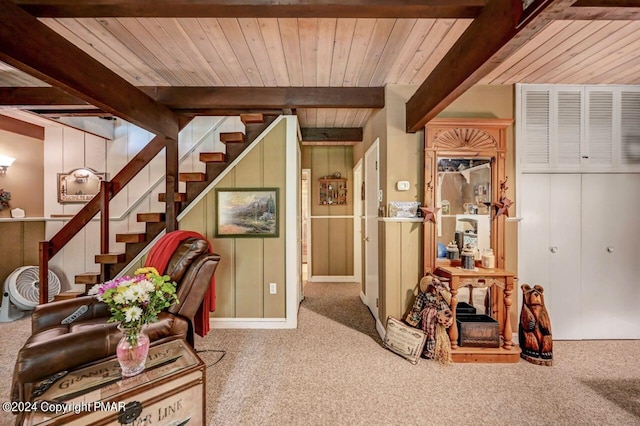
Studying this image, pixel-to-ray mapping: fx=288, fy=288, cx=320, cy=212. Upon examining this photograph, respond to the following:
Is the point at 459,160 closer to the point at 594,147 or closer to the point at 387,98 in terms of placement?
the point at 387,98

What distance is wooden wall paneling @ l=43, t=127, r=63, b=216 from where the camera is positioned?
4285mm

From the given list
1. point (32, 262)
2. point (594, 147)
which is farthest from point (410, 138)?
point (32, 262)

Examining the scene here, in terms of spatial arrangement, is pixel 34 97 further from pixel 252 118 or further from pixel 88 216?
pixel 252 118

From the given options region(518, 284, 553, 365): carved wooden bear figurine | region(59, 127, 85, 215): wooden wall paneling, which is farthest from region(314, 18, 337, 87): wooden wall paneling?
region(59, 127, 85, 215): wooden wall paneling

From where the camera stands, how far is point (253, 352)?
272 cm

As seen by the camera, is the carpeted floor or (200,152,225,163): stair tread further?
(200,152,225,163): stair tread

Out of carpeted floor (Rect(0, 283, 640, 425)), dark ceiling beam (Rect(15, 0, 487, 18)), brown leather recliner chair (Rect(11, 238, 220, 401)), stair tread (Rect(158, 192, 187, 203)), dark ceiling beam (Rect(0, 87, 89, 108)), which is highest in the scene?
dark ceiling beam (Rect(0, 87, 89, 108))

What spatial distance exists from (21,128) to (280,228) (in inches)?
158

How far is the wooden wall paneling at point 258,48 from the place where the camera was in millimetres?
1964

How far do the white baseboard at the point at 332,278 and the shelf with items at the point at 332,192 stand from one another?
54.2 inches

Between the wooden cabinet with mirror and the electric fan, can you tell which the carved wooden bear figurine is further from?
the electric fan

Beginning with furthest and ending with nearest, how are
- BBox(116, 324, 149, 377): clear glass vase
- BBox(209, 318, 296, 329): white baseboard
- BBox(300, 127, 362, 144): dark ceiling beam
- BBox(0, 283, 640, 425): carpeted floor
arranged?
BBox(300, 127, 362, 144): dark ceiling beam → BBox(209, 318, 296, 329): white baseboard → BBox(0, 283, 640, 425): carpeted floor → BBox(116, 324, 149, 377): clear glass vase

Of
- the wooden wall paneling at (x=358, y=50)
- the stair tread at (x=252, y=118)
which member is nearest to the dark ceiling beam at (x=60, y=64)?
the stair tread at (x=252, y=118)

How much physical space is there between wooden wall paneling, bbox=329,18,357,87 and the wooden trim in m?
4.40
